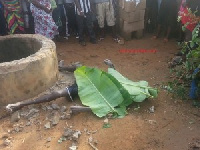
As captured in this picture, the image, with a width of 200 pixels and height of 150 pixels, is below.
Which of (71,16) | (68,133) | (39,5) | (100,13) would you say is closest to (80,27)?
(71,16)

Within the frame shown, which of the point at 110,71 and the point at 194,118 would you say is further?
the point at 110,71

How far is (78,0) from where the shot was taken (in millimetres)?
6766

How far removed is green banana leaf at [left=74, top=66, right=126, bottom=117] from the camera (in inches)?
157

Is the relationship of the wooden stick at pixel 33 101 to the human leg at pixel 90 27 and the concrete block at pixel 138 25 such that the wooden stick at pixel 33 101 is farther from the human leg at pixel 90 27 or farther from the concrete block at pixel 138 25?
the concrete block at pixel 138 25

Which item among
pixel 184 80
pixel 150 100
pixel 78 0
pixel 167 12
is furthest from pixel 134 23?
pixel 150 100

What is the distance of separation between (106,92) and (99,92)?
4.3 inches

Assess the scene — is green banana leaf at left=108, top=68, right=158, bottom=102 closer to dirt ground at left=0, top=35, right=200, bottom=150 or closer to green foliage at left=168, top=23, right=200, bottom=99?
dirt ground at left=0, top=35, right=200, bottom=150

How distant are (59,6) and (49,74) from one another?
3.18 meters

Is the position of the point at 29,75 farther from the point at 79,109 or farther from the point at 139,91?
the point at 139,91

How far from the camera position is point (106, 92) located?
415 centimetres

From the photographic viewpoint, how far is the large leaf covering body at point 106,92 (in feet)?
13.2

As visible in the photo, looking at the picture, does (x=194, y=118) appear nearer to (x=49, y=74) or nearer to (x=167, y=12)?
(x=49, y=74)

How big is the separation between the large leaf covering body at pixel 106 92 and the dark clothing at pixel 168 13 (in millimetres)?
3249

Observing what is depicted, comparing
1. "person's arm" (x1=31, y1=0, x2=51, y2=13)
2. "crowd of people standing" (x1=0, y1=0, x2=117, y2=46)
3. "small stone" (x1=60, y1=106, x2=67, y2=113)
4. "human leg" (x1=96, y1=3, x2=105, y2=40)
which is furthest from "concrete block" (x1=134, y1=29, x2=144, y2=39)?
"small stone" (x1=60, y1=106, x2=67, y2=113)
